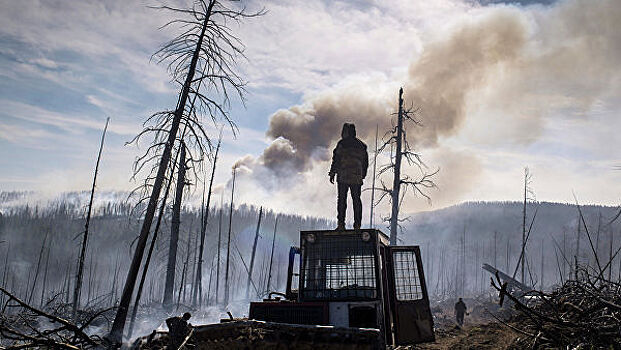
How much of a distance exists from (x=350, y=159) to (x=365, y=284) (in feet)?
13.5

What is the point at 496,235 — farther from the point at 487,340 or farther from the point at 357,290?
the point at 357,290

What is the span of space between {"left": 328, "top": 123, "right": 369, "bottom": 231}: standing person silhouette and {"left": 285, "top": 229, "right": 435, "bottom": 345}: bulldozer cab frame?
2254 mm

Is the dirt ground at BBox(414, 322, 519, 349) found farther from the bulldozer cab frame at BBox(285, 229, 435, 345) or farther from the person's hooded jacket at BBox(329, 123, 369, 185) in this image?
the person's hooded jacket at BBox(329, 123, 369, 185)

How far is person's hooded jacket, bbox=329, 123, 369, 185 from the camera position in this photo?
10.8 meters

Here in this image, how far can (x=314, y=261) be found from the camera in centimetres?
770

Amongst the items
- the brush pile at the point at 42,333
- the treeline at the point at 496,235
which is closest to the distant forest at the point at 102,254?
the treeline at the point at 496,235

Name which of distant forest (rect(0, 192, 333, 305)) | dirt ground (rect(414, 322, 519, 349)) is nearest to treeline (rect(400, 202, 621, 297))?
distant forest (rect(0, 192, 333, 305))

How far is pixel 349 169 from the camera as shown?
35.3 feet

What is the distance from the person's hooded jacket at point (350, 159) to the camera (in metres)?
10.8

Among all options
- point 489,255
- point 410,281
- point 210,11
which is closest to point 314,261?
point 410,281

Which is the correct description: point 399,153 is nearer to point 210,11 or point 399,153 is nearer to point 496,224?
point 210,11

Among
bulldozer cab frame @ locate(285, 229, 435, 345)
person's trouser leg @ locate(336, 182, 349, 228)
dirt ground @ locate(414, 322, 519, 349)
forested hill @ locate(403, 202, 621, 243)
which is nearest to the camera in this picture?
bulldozer cab frame @ locate(285, 229, 435, 345)

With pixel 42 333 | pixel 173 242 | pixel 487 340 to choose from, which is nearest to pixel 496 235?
pixel 173 242

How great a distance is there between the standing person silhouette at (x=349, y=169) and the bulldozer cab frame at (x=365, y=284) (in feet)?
7.40
